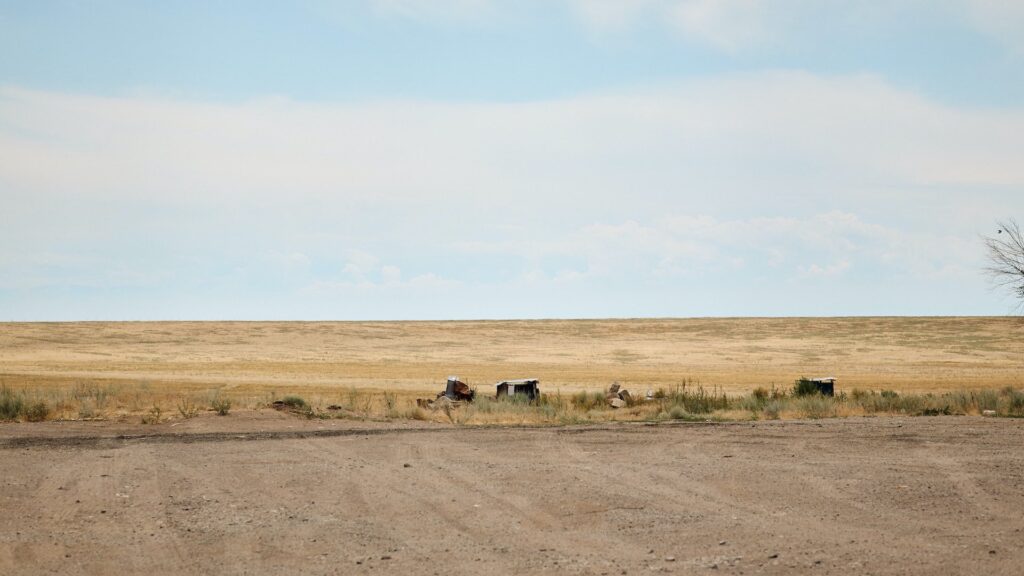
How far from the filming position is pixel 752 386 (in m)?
41.1

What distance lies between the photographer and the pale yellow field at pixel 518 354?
4406 centimetres

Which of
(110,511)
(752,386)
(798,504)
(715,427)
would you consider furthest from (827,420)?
(752,386)

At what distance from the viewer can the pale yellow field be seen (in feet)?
145

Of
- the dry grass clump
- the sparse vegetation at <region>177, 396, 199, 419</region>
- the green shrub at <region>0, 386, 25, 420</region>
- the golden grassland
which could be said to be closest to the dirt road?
the green shrub at <region>0, 386, 25, 420</region>

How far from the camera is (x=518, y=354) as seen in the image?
67062mm

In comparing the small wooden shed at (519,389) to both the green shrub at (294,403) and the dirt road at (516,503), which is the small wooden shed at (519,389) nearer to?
the green shrub at (294,403)

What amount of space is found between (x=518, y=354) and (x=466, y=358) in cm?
451

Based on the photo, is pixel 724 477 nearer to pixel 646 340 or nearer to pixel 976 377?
pixel 976 377

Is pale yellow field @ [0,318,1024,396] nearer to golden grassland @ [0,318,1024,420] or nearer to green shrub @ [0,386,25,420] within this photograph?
golden grassland @ [0,318,1024,420]

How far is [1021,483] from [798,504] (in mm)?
3237

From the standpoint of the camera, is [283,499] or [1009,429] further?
[1009,429]

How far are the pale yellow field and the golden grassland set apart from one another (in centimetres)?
12

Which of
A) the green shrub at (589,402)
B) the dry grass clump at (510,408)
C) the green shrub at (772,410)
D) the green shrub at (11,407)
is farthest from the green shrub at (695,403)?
the green shrub at (11,407)

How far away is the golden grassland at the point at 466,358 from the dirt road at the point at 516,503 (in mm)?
7523
